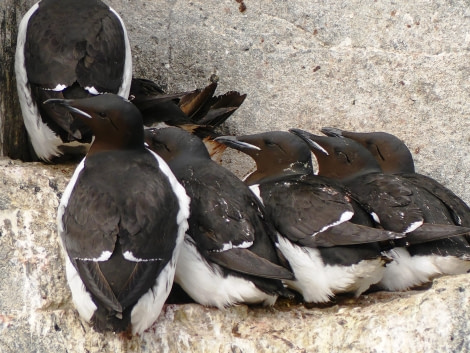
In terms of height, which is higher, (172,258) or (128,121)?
(128,121)

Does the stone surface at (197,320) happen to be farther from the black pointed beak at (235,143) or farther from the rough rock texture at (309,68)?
the black pointed beak at (235,143)

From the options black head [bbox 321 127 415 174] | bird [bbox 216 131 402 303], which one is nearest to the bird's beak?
black head [bbox 321 127 415 174]

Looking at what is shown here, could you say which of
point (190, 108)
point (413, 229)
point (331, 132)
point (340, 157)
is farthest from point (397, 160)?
point (190, 108)

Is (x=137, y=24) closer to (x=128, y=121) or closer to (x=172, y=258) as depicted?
(x=128, y=121)

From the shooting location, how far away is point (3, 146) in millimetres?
6504

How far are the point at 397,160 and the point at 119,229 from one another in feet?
7.67

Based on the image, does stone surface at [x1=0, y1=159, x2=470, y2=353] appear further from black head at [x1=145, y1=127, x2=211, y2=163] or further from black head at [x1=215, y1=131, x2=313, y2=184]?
black head at [x1=215, y1=131, x2=313, y2=184]

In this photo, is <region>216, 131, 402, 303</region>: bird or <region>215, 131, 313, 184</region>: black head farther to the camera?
<region>215, 131, 313, 184</region>: black head

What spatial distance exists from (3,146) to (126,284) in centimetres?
201

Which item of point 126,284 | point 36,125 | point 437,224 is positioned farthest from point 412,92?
point 126,284

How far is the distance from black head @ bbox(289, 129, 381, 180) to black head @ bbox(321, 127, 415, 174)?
0.14 m

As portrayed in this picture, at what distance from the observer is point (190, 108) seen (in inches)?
276

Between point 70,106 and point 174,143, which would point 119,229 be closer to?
point 70,106

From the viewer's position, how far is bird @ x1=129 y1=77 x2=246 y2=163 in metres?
6.73
